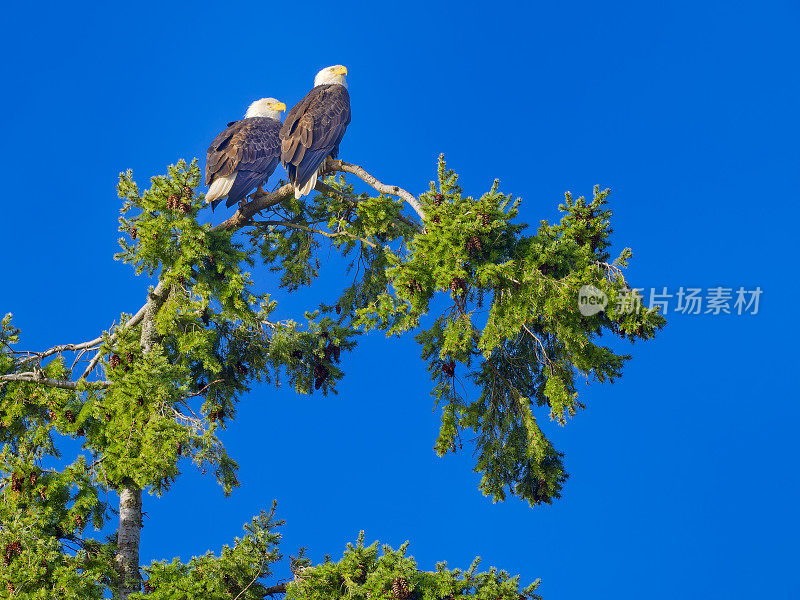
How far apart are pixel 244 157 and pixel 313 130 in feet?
2.91

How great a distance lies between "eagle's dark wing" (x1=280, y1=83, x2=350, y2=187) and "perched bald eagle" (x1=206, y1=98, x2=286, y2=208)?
9.2 inches

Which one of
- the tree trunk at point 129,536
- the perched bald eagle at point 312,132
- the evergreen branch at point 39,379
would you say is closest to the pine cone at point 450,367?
the perched bald eagle at point 312,132

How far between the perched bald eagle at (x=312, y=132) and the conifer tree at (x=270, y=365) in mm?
325

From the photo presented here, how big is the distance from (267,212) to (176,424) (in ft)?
11.8

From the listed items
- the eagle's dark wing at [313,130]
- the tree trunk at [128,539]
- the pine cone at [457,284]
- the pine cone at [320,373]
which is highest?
the eagle's dark wing at [313,130]

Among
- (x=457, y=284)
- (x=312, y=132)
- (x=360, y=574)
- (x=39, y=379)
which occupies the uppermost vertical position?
(x=312, y=132)

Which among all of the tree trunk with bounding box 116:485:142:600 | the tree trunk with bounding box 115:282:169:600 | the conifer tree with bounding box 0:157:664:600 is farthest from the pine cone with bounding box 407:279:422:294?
the tree trunk with bounding box 116:485:142:600

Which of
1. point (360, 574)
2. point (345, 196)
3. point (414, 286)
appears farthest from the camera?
point (345, 196)

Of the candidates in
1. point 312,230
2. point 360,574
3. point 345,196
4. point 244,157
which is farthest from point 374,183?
point 360,574

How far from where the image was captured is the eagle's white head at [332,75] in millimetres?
11883

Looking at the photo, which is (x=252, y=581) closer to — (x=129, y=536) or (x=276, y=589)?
(x=276, y=589)

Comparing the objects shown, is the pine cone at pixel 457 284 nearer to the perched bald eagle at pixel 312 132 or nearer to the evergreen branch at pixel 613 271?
the evergreen branch at pixel 613 271

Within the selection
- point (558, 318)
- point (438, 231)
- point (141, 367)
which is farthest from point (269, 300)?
point (558, 318)

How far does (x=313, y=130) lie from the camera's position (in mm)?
9891
